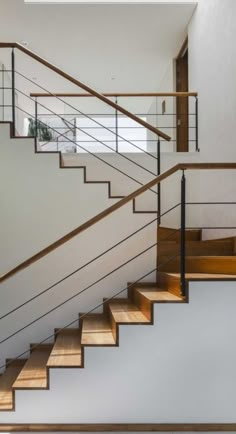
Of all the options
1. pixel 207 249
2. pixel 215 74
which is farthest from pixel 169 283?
pixel 215 74

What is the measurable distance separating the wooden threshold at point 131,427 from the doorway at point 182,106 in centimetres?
480

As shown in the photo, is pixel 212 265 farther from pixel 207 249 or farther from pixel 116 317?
pixel 116 317

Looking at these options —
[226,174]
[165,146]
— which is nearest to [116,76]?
[165,146]

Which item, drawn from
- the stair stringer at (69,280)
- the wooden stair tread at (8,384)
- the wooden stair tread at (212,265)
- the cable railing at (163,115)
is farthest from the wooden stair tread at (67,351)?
the cable railing at (163,115)

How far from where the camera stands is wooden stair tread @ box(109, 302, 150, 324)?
10.8 feet

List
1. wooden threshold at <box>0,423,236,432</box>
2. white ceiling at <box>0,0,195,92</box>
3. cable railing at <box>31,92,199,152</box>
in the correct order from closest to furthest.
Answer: wooden threshold at <box>0,423,236,432</box>
cable railing at <box>31,92,199,152</box>
white ceiling at <box>0,0,195,92</box>

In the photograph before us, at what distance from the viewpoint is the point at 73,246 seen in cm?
450

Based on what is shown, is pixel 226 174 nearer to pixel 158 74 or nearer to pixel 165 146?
pixel 165 146

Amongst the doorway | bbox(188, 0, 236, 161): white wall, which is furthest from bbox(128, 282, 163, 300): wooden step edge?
the doorway

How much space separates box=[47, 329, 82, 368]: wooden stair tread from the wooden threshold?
1.52ft

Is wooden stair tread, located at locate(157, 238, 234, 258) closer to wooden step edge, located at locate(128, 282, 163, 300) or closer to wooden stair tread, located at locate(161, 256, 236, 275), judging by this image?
wooden step edge, located at locate(128, 282, 163, 300)

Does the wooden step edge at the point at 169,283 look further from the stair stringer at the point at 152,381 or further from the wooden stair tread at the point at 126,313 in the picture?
the wooden stair tread at the point at 126,313

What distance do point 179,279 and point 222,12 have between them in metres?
3.24

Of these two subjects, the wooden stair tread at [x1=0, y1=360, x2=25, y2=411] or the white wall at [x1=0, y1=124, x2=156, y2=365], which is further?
the white wall at [x1=0, y1=124, x2=156, y2=365]
